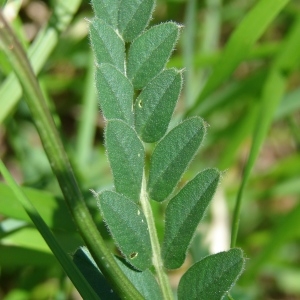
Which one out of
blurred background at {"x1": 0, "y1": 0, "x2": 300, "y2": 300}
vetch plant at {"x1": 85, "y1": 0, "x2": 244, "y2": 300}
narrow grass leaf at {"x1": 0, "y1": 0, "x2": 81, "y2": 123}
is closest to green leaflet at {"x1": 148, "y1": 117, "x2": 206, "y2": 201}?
vetch plant at {"x1": 85, "y1": 0, "x2": 244, "y2": 300}

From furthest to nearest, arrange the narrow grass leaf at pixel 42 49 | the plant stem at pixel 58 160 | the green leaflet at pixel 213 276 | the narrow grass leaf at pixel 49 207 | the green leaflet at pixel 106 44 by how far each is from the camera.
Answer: the narrow grass leaf at pixel 42 49
the narrow grass leaf at pixel 49 207
the green leaflet at pixel 106 44
the green leaflet at pixel 213 276
the plant stem at pixel 58 160

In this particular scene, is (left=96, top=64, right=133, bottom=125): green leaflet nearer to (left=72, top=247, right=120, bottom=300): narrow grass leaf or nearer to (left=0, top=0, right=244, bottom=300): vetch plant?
(left=0, top=0, right=244, bottom=300): vetch plant

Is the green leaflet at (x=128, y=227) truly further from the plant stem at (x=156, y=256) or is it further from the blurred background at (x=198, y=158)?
the blurred background at (x=198, y=158)

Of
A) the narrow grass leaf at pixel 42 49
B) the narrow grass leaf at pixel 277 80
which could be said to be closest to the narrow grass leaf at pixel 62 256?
the narrow grass leaf at pixel 42 49

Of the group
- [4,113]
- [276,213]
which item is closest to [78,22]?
[4,113]

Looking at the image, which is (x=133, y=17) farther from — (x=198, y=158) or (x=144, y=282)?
(x=198, y=158)
